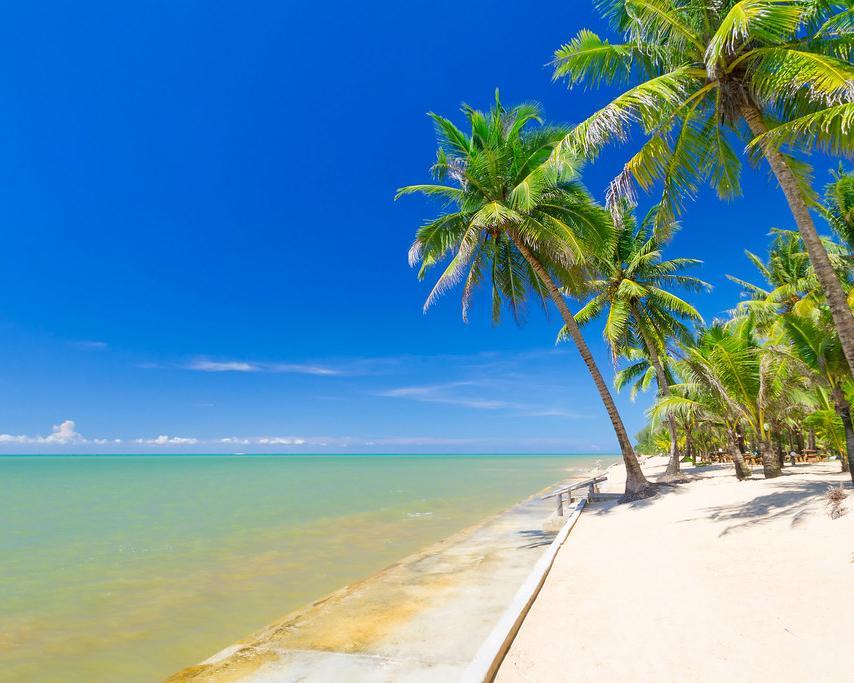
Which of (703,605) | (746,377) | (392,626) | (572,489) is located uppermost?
(746,377)

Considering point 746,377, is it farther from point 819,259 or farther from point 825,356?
point 819,259

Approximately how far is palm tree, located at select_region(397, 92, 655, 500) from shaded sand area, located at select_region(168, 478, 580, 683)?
24.1 feet

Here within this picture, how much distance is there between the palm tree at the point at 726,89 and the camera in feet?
23.6

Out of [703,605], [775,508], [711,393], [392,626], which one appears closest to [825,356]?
[775,508]

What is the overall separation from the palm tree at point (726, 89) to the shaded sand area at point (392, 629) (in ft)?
22.7

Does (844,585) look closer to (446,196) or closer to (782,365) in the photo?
(782,365)

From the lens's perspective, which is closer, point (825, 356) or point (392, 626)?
point (392, 626)

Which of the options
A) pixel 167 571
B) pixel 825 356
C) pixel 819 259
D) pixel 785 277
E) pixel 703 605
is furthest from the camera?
pixel 785 277

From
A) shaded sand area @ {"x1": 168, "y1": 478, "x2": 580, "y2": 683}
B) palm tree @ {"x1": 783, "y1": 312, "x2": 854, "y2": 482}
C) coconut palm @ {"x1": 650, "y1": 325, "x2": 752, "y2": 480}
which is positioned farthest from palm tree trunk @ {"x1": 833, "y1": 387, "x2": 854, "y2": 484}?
shaded sand area @ {"x1": 168, "y1": 478, "x2": 580, "y2": 683}

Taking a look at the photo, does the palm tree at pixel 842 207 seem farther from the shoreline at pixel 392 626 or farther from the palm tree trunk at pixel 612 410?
the shoreline at pixel 392 626

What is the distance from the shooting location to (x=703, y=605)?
484cm

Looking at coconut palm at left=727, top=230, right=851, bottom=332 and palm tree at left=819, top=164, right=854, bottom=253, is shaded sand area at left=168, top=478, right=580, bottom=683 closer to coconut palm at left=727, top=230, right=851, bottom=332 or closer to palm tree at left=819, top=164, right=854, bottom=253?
palm tree at left=819, top=164, right=854, bottom=253

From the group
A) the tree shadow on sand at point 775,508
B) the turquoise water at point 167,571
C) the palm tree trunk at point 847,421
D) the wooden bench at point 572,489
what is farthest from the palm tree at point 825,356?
the turquoise water at point 167,571

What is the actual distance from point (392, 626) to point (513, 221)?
11.1m
